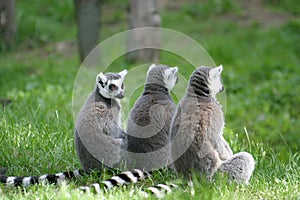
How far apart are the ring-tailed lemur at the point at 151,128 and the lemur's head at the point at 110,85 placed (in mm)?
186

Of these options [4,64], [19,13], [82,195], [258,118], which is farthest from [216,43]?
[82,195]

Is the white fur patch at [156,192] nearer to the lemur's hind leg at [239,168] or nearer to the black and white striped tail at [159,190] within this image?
the black and white striped tail at [159,190]

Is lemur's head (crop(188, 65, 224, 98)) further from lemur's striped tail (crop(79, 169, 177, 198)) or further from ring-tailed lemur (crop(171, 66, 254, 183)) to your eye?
lemur's striped tail (crop(79, 169, 177, 198))

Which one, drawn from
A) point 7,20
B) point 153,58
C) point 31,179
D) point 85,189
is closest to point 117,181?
point 85,189

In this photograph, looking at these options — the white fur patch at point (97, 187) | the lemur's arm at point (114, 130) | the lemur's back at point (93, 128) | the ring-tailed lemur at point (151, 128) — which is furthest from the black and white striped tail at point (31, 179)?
the ring-tailed lemur at point (151, 128)

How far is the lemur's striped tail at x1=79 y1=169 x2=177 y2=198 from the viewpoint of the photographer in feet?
12.9

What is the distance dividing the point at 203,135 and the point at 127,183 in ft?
2.08

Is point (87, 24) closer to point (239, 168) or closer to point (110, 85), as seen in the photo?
point (110, 85)

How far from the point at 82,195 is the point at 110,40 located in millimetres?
8738

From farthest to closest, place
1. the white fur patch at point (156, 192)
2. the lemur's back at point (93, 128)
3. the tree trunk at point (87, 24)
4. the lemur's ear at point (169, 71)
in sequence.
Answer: the tree trunk at point (87, 24)
the lemur's ear at point (169, 71)
the lemur's back at point (93, 128)
the white fur patch at point (156, 192)

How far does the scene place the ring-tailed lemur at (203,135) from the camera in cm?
412

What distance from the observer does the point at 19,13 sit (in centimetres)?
1426

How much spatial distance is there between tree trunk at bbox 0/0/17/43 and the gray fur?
837cm

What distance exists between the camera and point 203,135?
4113 millimetres
